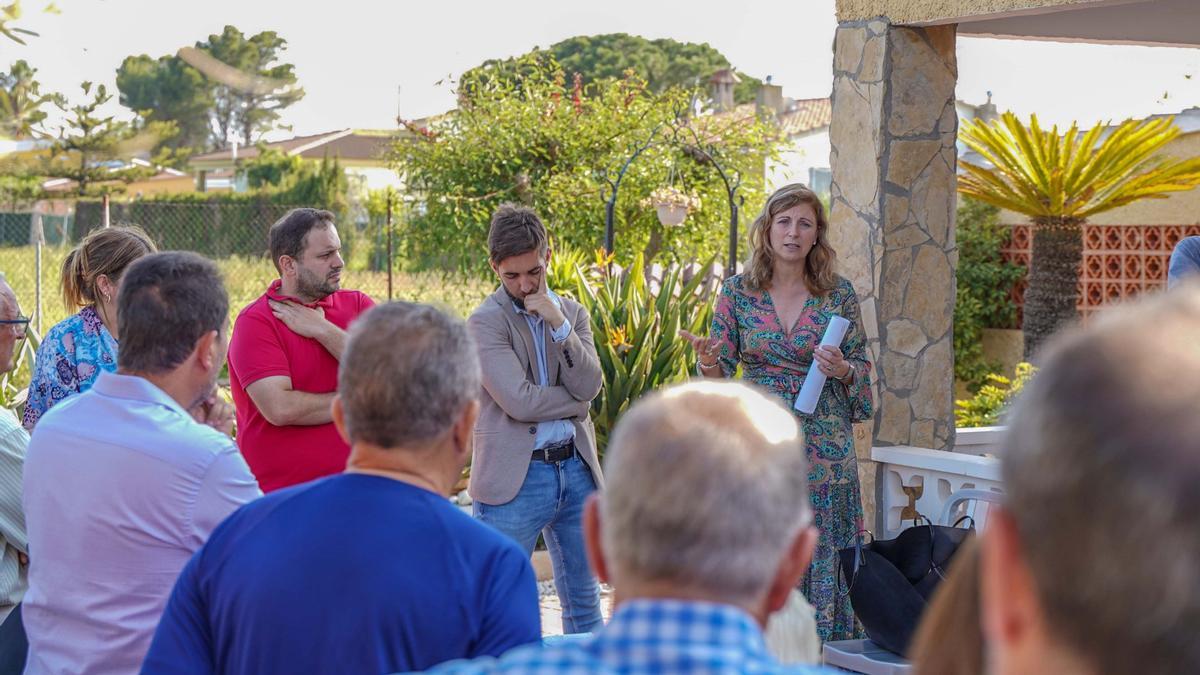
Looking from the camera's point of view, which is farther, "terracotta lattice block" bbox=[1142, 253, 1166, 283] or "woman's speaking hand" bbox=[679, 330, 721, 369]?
"terracotta lattice block" bbox=[1142, 253, 1166, 283]

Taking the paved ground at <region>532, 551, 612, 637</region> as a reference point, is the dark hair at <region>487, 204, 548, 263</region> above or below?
above

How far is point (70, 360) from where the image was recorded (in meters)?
3.87

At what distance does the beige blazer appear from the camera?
4285 mm

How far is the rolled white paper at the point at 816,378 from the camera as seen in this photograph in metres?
4.43

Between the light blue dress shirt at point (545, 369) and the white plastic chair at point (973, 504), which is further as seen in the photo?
the light blue dress shirt at point (545, 369)

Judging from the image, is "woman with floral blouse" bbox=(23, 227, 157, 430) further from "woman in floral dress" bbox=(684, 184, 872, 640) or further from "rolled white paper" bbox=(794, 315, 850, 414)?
"rolled white paper" bbox=(794, 315, 850, 414)

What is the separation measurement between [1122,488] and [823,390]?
12.5ft

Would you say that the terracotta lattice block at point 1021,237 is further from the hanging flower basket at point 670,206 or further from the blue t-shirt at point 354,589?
the blue t-shirt at point 354,589

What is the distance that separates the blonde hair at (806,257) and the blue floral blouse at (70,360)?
2.21 m

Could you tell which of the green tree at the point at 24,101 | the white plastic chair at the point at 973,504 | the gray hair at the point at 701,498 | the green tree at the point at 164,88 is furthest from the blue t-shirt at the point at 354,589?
the green tree at the point at 164,88

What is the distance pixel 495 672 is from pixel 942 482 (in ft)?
13.8

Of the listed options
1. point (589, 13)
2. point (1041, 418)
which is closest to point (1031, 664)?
point (1041, 418)

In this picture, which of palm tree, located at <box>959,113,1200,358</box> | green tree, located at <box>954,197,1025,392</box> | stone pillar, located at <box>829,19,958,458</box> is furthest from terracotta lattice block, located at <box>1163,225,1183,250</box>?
stone pillar, located at <box>829,19,958,458</box>

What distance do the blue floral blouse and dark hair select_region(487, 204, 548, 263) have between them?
1.26 meters
